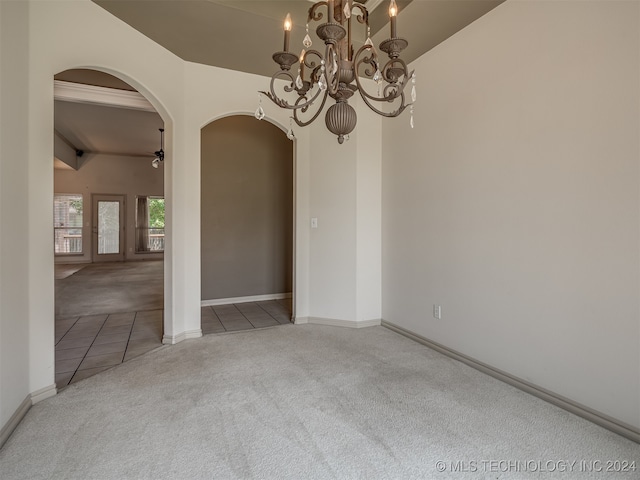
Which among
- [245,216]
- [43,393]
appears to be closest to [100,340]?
[43,393]

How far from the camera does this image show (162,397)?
232cm

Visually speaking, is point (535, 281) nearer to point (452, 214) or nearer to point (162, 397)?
point (452, 214)

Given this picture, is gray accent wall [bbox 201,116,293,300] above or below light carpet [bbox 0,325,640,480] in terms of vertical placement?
above

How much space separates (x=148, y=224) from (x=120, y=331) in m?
8.60

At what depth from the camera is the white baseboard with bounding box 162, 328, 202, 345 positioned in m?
3.38

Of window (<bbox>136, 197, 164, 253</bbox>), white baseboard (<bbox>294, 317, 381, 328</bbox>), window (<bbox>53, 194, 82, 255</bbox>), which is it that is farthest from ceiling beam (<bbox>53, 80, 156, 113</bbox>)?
window (<bbox>53, 194, 82, 255</bbox>)

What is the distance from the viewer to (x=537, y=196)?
2.34 metres

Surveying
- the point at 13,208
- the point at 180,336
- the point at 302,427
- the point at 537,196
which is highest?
the point at 537,196

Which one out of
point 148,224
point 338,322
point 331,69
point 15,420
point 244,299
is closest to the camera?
point 331,69

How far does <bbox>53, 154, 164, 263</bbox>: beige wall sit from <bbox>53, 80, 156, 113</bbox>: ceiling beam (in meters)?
7.04

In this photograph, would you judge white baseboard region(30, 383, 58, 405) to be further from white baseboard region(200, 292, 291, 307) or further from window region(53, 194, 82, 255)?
window region(53, 194, 82, 255)

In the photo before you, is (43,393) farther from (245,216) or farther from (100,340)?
(245,216)

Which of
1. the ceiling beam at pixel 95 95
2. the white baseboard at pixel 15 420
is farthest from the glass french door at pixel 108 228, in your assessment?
the white baseboard at pixel 15 420

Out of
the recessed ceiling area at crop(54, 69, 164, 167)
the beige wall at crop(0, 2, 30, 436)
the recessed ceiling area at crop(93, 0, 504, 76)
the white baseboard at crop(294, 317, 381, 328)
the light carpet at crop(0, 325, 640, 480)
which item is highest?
the recessed ceiling area at crop(54, 69, 164, 167)
